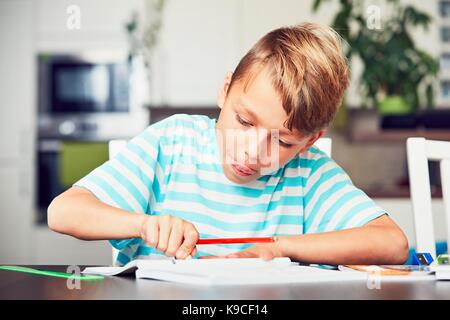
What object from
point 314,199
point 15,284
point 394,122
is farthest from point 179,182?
point 394,122

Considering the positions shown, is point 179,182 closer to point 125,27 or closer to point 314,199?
point 314,199

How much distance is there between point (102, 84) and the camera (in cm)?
307

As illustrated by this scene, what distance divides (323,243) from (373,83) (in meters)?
2.01

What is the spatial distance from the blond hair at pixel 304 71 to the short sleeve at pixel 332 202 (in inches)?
3.7

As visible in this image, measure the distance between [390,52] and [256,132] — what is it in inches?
74.7

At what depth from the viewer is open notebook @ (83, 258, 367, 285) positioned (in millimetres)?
572

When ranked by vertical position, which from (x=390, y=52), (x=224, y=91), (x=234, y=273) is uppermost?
(x=390, y=52)

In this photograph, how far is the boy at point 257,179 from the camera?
2.68 ft

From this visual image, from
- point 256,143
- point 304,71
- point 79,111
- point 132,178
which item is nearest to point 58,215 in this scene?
point 132,178

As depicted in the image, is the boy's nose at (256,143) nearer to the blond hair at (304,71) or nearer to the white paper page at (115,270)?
the blond hair at (304,71)

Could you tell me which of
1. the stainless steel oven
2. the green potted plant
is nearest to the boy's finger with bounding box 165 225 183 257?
the green potted plant

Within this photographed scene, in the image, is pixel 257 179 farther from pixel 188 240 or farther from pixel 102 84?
pixel 102 84

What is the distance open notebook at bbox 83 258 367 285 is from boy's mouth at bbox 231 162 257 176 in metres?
0.27

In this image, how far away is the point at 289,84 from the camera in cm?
89
